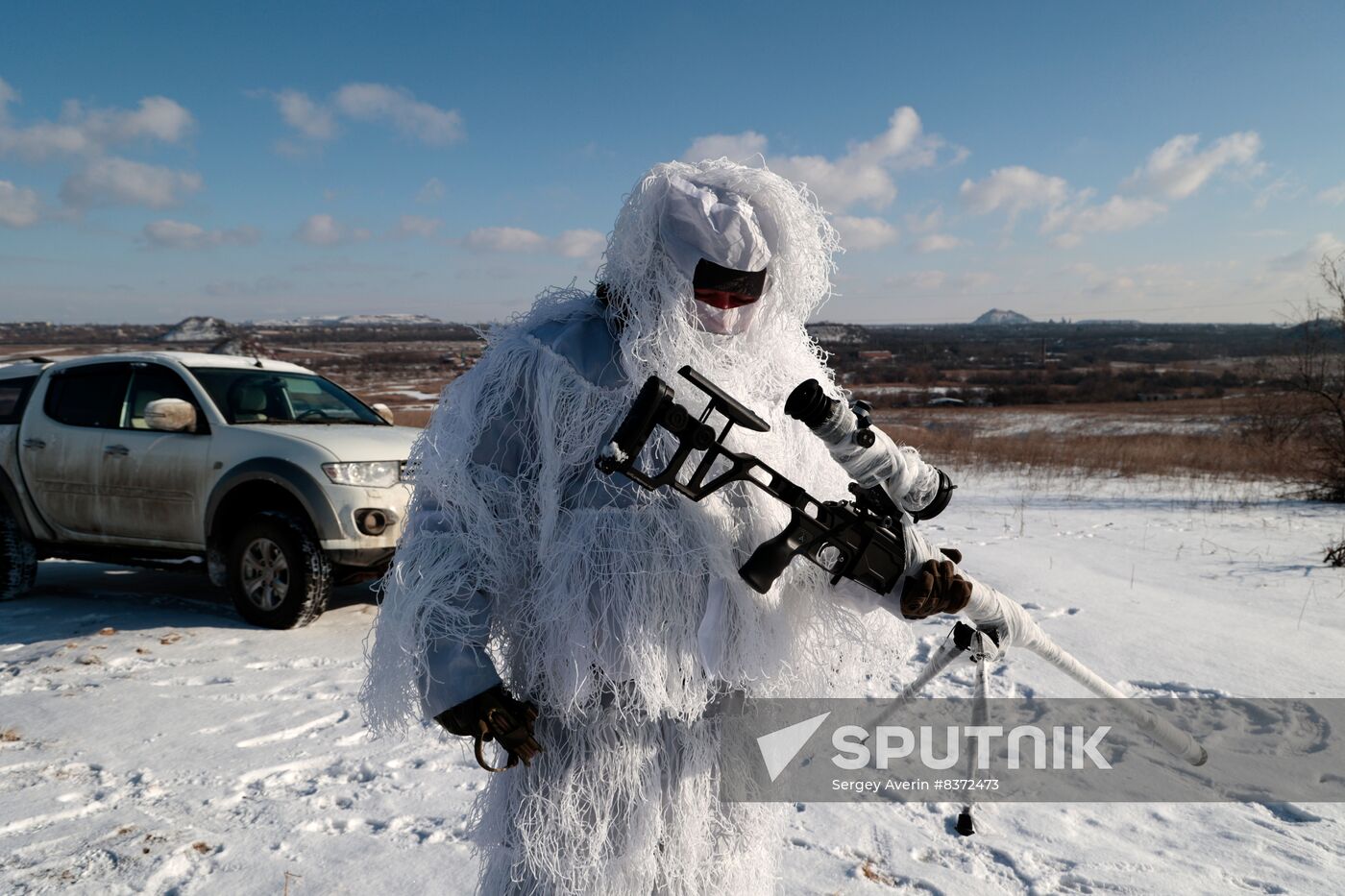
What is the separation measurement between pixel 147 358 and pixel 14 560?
5.64 ft

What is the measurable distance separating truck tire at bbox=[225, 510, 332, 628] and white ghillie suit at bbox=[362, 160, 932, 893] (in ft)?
11.2

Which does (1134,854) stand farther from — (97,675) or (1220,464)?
(1220,464)

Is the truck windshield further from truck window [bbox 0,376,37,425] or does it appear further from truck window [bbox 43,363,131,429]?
truck window [bbox 0,376,37,425]

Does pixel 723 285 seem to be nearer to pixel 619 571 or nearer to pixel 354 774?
pixel 619 571

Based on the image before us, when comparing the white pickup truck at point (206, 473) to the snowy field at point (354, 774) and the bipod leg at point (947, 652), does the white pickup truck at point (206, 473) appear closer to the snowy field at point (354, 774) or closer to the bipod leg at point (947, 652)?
the snowy field at point (354, 774)

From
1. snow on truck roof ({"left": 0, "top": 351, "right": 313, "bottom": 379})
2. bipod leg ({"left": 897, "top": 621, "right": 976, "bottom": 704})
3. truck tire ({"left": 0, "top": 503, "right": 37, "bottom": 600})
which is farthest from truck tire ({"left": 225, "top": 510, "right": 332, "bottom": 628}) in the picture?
bipod leg ({"left": 897, "top": 621, "right": 976, "bottom": 704})

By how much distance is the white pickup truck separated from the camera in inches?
185

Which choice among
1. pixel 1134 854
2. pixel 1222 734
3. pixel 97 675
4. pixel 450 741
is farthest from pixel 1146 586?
pixel 97 675

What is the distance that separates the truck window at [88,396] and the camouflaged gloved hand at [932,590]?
229 inches

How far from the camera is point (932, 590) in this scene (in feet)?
4.97

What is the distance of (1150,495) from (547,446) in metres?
11.5

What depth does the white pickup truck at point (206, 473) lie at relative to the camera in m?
4.70

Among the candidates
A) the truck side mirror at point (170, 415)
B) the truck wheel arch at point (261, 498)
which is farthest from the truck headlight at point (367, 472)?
the truck side mirror at point (170, 415)

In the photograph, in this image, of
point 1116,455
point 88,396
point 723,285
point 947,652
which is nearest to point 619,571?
point 723,285
